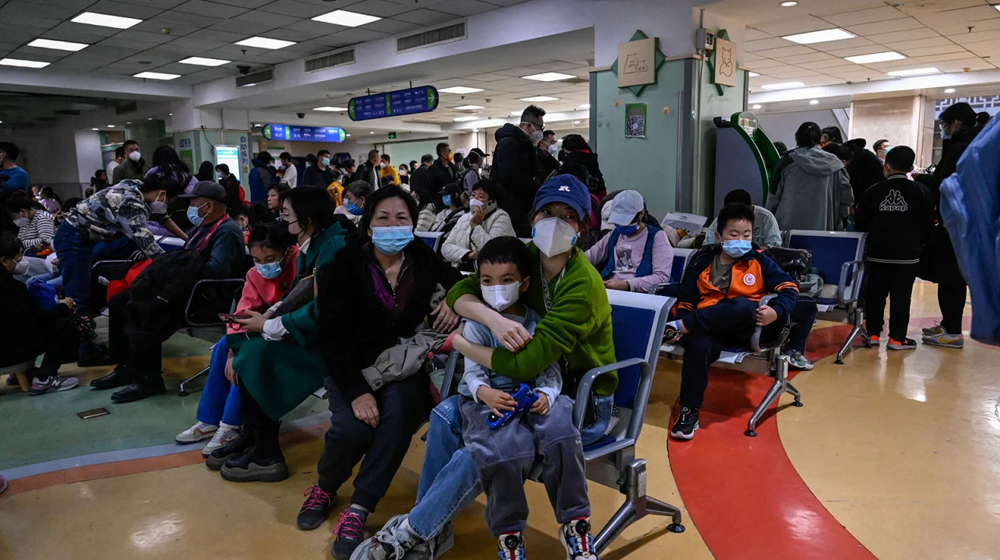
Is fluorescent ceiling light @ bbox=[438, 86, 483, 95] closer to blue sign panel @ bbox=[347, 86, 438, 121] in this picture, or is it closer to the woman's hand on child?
blue sign panel @ bbox=[347, 86, 438, 121]

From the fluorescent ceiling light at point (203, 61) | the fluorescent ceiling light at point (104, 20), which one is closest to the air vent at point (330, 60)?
the fluorescent ceiling light at point (203, 61)

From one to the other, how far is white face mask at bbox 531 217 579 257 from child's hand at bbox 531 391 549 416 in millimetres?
451

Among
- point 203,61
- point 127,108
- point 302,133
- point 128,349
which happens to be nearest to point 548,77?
point 203,61

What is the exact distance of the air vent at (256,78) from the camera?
449 inches

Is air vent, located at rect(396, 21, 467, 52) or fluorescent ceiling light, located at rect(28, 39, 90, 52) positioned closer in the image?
air vent, located at rect(396, 21, 467, 52)

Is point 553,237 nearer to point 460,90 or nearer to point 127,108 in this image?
point 460,90

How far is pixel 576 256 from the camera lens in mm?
2072

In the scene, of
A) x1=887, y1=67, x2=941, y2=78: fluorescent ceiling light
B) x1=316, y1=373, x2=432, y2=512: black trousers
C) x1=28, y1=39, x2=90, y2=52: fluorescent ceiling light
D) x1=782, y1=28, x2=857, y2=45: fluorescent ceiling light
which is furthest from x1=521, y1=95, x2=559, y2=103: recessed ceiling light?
x1=316, y1=373, x2=432, y2=512: black trousers

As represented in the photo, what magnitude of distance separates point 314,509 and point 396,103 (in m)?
9.48

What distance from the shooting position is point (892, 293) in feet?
14.9

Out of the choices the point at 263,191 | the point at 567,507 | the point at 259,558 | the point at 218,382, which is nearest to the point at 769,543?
the point at 567,507

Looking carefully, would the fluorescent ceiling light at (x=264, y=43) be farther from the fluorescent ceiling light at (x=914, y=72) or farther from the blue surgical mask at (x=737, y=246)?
the fluorescent ceiling light at (x=914, y=72)

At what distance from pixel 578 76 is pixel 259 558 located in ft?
36.0

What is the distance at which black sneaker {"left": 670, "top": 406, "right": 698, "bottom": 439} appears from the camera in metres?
3.05
